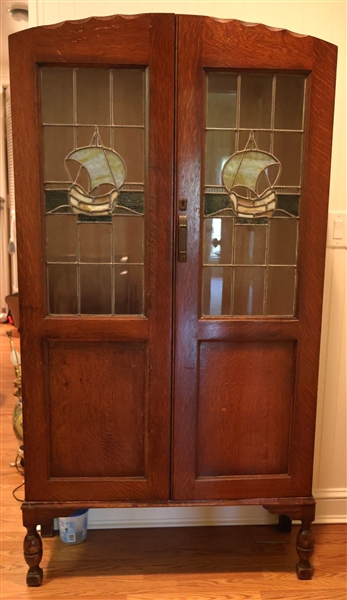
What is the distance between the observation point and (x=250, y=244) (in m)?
1.48

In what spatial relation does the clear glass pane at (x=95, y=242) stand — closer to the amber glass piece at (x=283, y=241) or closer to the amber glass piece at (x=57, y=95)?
the amber glass piece at (x=57, y=95)

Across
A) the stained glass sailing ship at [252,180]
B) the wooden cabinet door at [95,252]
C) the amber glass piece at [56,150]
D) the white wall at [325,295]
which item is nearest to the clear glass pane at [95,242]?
the wooden cabinet door at [95,252]

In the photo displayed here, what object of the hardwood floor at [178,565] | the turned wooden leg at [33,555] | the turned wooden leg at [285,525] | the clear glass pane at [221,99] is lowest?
the hardwood floor at [178,565]

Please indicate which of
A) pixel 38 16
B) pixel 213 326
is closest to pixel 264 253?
pixel 213 326

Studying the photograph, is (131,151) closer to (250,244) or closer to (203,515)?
(250,244)

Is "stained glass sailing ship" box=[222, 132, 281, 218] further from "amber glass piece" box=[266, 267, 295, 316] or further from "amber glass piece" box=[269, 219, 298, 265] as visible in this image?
"amber glass piece" box=[266, 267, 295, 316]

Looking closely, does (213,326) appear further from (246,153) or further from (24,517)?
(24,517)

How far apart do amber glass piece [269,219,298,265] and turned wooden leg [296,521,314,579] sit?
2.94 feet

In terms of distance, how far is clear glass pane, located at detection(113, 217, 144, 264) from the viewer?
1433 millimetres

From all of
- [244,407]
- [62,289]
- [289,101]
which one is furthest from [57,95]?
[244,407]

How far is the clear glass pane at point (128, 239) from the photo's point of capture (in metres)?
1.43

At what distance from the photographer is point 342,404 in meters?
1.90

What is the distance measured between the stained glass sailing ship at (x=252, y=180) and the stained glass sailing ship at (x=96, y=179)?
33 centimetres

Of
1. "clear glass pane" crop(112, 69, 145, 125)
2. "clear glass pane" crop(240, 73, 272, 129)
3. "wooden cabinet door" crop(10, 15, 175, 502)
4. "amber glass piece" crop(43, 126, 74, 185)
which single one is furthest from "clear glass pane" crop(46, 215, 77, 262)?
"clear glass pane" crop(240, 73, 272, 129)
